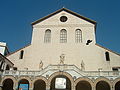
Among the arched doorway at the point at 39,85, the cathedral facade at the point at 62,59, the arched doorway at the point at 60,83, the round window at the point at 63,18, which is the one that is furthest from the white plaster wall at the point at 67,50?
the arched doorway at the point at 60,83

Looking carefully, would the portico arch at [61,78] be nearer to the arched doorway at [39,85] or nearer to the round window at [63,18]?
the arched doorway at [39,85]

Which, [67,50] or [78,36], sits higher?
[78,36]

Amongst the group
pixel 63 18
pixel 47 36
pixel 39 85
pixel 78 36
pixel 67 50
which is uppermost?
pixel 63 18

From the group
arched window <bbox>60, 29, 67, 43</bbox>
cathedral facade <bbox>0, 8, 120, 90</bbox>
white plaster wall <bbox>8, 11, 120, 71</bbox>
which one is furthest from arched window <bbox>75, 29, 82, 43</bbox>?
arched window <bbox>60, 29, 67, 43</bbox>

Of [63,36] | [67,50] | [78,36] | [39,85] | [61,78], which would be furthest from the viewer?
[63,36]

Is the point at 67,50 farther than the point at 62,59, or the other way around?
the point at 67,50

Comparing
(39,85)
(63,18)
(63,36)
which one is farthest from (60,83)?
(63,18)

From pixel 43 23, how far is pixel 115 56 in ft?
55.7

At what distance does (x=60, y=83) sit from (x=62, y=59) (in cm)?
703

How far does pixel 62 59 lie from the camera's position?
32344 millimetres

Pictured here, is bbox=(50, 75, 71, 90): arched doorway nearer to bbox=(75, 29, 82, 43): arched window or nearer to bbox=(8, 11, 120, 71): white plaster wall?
bbox=(8, 11, 120, 71): white plaster wall

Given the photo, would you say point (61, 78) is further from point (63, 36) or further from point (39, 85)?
point (63, 36)

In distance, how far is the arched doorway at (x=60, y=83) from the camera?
1024 inches

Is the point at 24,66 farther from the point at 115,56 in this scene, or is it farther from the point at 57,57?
the point at 115,56
